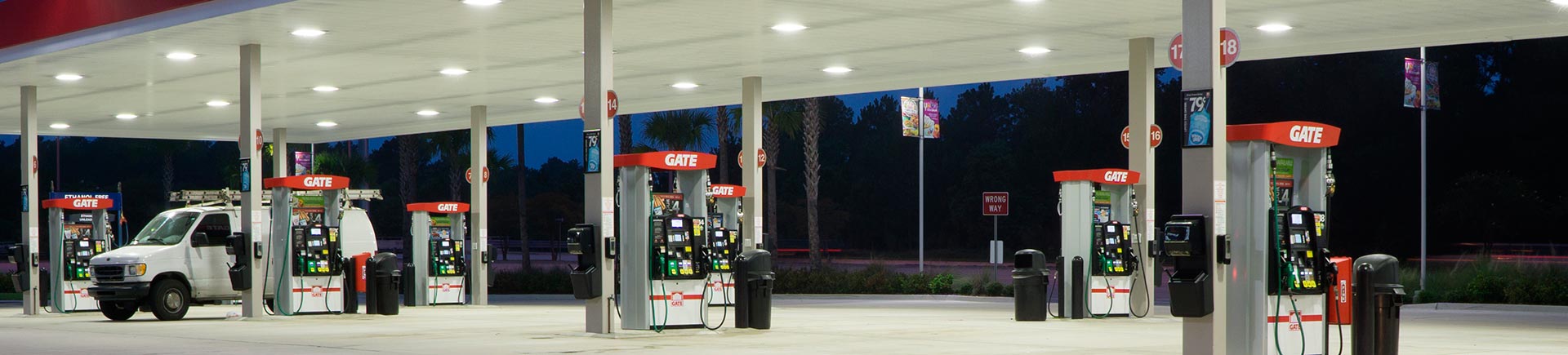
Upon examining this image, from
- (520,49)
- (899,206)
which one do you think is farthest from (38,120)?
(899,206)

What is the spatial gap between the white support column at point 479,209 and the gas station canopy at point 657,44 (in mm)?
822

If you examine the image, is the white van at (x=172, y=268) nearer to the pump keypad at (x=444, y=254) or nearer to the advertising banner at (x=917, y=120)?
the pump keypad at (x=444, y=254)

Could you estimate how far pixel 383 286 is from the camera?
2166 centimetres

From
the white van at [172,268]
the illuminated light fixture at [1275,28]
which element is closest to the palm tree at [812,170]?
the white van at [172,268]

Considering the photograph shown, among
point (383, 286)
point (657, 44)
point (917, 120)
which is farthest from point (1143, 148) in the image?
point (917, 120)

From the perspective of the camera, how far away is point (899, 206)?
70.1 metres

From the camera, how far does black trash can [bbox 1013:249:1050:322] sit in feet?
61.3

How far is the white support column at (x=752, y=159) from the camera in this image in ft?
75.8

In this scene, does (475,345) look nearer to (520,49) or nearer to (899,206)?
(520,49)

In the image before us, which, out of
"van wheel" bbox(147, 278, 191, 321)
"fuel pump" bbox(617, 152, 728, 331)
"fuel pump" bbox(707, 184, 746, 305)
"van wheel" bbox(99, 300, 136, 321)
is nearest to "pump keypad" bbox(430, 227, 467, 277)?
"van wheel" bbox(147, 278, 191, 321)

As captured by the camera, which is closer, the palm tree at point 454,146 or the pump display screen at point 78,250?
the pump display screen at point 78,250

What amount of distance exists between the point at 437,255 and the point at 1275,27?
558 inches

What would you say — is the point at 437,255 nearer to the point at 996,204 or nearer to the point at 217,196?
the point at 217,196

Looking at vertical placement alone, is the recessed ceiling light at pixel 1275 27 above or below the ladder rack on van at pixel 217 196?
above
